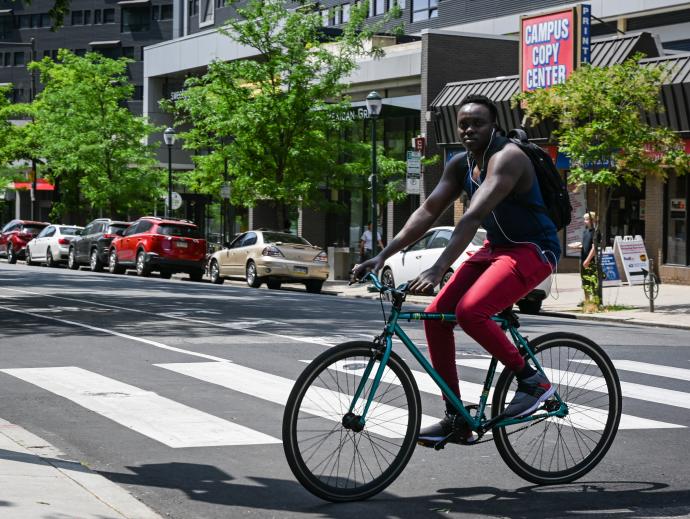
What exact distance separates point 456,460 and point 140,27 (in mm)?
90654

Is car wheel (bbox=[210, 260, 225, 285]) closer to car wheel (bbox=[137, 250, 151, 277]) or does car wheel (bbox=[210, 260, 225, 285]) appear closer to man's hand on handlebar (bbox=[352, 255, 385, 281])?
car wheel (bbox=[137, 250, 151, 277])

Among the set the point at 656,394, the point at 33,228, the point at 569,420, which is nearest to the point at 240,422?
the point at 569,420

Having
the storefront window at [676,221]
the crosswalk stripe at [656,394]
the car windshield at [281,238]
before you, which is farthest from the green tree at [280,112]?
the crosswalk stripe at [656,394]

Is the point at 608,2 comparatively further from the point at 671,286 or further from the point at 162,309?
the point at 162,309

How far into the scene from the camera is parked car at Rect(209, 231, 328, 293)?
99.9ft

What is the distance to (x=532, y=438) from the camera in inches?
249

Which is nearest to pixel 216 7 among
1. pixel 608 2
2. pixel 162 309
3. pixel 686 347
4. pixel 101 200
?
pixel 101 200

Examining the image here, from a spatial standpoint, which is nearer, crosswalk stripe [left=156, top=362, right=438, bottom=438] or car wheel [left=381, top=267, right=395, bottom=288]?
crosswalk stripe [left=156, top=362, right=438, bottom=438]

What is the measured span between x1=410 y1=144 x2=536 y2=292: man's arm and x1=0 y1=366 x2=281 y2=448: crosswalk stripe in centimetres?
224

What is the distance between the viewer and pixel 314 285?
102 ft

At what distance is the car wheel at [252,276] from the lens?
30.8m

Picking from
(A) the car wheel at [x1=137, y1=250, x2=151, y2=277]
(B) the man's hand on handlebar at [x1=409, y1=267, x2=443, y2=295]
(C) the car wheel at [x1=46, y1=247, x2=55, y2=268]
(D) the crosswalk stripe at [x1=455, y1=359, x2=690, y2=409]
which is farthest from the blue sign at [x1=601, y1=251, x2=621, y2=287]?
(C) the car wheel at [x1=46, y1=247, x2=55, y2=268]

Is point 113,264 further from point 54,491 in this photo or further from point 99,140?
point 54,491

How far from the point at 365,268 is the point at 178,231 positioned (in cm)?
3025
